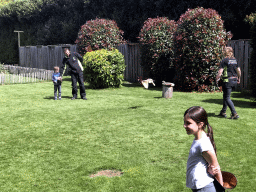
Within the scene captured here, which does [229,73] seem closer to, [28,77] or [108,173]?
[108,173]

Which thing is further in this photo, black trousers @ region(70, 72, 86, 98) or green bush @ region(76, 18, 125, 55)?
green bush @ region(76, 18, 125, 55)

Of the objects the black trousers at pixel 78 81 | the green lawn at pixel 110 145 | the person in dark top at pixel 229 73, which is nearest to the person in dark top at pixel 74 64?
the black trousers at pixel 78 81

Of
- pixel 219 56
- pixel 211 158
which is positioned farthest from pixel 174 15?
pixel 211 158

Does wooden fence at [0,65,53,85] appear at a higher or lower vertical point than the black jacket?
lower

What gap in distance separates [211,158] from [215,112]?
22.0 ft

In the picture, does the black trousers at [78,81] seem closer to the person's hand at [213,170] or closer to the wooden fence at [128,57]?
the wooden fence at [128,57]

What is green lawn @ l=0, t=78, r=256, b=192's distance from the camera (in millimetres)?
4540

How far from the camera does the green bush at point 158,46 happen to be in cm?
1467

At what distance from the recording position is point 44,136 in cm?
693

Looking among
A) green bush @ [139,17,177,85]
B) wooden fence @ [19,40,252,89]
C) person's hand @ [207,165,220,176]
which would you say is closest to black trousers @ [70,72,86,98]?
green bush @ [139,17,177,85]

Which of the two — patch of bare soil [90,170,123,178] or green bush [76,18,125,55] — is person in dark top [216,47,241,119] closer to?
patch of bare soil [90,170,123,178]

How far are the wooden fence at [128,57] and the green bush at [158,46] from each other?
5.57ft

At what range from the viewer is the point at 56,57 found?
23359 mm

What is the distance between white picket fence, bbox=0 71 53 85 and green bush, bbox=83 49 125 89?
4575 mm
